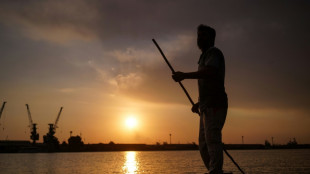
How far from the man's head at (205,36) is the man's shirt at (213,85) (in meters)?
0.24

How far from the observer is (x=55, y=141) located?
187125 millimetres

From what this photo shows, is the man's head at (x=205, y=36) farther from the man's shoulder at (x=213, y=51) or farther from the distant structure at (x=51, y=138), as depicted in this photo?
the distant structure at (x=51, y=138)

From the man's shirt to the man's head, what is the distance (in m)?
0.24

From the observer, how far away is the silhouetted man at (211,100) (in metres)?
4.66

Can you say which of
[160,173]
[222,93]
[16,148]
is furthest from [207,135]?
[16,148]

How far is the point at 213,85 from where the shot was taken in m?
4.87

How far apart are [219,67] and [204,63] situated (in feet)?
0.87

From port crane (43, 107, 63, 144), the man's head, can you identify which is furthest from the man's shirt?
port crane (43, 107, 63, 144)

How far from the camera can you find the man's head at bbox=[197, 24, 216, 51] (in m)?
5.16

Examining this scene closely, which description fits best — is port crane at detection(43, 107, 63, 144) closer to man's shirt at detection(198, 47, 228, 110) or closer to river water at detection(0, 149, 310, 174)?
river water at detection(0, 149, 310, 174)

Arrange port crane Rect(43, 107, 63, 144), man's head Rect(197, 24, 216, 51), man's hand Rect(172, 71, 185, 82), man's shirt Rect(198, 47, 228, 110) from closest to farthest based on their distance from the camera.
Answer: man's shirt Rect(198, 47, 228, 110), man's hand Rect(172, 71, 185, 82), man's head Rect(197, 24, 216, 51), port crane Rect(43, 107, 63, 144)

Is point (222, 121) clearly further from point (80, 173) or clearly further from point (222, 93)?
point (80, 173)

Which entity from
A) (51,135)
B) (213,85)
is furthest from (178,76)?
(51,135)

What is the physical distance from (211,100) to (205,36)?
115 cm
